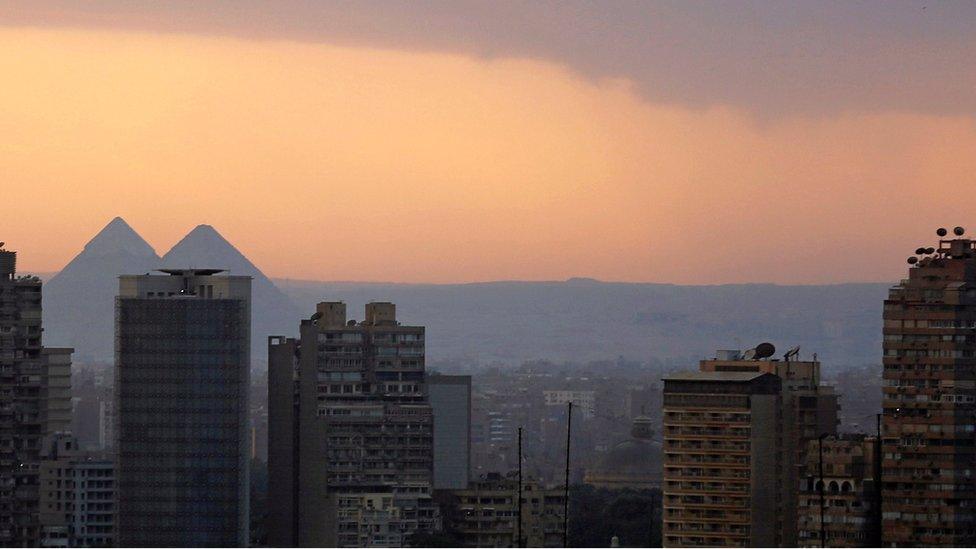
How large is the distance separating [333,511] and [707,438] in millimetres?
29359

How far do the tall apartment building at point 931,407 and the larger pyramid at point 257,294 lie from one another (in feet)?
148

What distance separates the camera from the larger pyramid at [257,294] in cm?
12253

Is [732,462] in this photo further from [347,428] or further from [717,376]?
[347,428]

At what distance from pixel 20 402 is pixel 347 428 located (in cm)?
1626

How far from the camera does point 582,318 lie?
588 ft

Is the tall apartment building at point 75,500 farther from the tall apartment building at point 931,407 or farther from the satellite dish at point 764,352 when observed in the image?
the tall apartment building at point 931,407

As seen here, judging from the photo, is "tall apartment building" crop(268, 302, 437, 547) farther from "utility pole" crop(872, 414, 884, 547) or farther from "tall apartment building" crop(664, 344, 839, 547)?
"utility pole" crop(872, 414, 884, 547)

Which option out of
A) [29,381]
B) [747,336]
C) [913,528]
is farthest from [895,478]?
[747,336]

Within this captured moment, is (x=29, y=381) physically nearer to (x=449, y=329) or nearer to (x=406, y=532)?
(x=406, y=532)

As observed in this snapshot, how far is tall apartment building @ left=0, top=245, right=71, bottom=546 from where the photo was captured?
87312 mm

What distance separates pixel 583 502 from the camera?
3824 inches

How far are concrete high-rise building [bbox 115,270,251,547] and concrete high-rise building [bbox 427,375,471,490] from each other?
37.0 ft

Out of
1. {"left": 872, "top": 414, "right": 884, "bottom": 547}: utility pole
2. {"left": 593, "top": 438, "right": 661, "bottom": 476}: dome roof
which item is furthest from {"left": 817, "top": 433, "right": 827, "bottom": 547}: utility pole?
{"left": 593, "top": 438, "right": 661, "bottom": 476}: dome roof

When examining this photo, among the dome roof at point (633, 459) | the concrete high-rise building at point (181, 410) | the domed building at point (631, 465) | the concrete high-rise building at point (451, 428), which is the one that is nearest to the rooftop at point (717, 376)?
the concrete high-rise building at point (181, 410)
